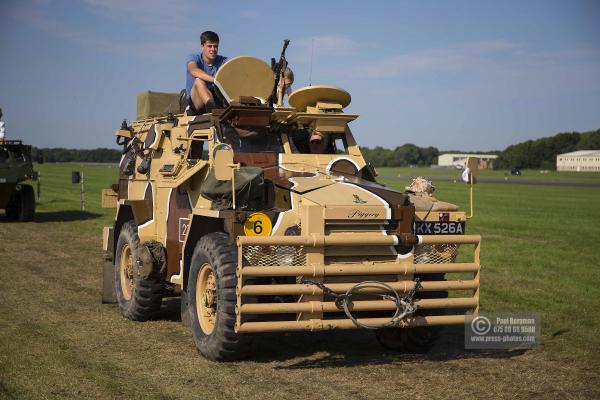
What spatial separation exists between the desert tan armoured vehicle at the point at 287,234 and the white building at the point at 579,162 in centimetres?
8264

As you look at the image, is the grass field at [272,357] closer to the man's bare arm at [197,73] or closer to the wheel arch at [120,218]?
the wheel arch at [120,218]

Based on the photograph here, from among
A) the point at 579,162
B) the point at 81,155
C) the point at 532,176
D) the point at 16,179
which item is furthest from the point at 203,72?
the point at 81,155

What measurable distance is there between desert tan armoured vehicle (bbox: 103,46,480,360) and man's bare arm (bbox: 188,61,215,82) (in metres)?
0.45

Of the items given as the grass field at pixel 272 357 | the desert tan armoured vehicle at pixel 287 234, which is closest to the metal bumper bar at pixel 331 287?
the desert tan armoured vehicle at pixel 287 234

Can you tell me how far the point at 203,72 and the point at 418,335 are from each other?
392cm

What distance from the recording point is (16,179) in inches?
979

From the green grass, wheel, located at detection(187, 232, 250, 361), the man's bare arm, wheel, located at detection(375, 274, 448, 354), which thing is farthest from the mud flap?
the green grass

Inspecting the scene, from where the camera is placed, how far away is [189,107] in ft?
32.8

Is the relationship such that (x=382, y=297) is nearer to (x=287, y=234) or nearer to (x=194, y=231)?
(x=287, y=234)

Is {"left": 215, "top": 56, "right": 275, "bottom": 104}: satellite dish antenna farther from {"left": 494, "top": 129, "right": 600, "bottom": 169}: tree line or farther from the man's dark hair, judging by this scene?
{"left": 494, "top": 129, "right": 600, "bottom": 169}: tree line

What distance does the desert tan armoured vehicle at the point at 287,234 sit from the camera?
7359 mm

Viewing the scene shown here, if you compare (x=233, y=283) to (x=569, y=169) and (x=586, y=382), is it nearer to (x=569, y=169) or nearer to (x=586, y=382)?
Answer: (x=586, y=382)

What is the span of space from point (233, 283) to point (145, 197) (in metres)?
3.40

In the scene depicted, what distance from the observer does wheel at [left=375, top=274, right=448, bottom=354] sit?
8.03 metres
